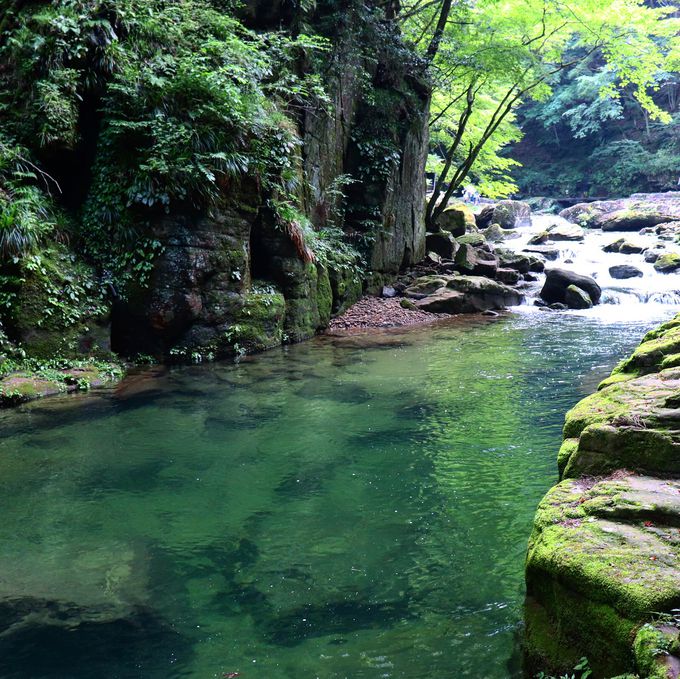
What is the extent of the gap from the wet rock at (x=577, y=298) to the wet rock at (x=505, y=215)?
15.8m

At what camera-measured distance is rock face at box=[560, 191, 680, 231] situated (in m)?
29.0

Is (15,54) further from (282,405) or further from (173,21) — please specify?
(282,405)

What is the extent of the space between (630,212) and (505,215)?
19.8ft

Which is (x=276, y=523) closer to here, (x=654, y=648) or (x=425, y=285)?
(x=654, y=648)

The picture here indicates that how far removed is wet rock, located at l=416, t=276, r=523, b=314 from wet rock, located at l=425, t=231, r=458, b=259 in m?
3.00

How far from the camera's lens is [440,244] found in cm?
2105

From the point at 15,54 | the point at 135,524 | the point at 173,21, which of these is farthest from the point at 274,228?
the point at 135,524

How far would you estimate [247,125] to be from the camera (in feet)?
36.1

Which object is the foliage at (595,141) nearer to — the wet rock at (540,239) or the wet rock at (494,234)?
the wet rock at (494,234)

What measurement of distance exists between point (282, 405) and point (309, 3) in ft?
35.9

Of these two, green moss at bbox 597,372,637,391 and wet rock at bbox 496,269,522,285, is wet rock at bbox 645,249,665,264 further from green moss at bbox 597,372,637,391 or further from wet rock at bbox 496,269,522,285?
green moss at bbox 597,372,637,391

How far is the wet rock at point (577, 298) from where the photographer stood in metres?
17.2

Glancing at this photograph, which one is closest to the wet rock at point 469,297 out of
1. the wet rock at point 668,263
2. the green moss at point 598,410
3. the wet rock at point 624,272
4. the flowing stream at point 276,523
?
the wet rock at point 624,272

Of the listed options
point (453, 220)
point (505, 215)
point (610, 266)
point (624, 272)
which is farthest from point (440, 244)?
point (505, 215)
